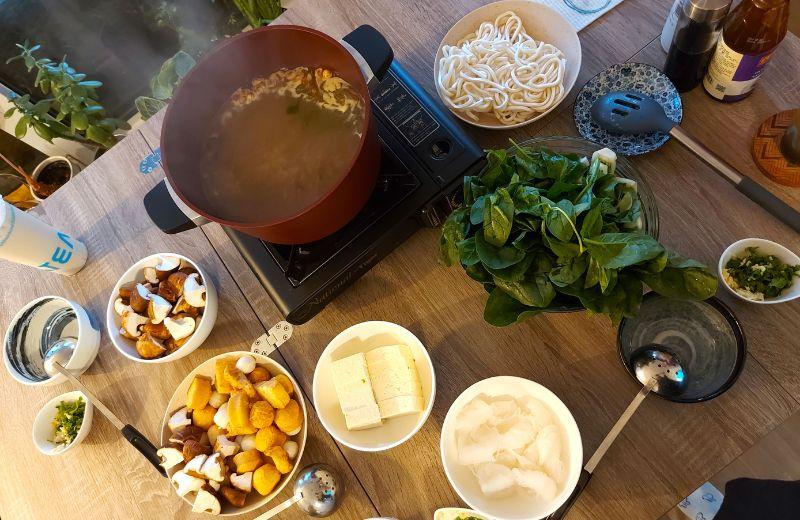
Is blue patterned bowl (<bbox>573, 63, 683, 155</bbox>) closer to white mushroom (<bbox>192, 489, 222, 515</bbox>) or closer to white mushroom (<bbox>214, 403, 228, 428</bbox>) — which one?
white mushroom (<bbox>214, 403, 228, 428</bbox>)

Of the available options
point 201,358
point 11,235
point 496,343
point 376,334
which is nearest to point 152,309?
point 201,358

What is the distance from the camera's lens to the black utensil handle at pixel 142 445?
3.93ft

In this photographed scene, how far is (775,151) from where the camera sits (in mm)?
1168

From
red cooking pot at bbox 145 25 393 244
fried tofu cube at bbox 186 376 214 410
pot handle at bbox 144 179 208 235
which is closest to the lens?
red cooking pot at bbox 145 25 393 244

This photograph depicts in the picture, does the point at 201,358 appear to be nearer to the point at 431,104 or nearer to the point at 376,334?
the point at 376,334

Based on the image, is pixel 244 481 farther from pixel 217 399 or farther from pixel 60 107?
pixel 60 107

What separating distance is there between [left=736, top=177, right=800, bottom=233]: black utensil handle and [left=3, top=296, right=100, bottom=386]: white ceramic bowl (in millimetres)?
1458

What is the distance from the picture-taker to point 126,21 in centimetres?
251

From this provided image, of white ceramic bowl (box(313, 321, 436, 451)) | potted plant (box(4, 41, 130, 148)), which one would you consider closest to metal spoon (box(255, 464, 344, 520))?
white ceramic bowl (box(313, 321, 436, 451))

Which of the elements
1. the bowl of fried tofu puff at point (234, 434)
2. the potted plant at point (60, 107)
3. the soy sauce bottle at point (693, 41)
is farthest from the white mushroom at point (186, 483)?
the potted plant at point (60, 107)

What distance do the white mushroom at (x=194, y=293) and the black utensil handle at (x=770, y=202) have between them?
45.3 inches

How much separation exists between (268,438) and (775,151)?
1.19 meters

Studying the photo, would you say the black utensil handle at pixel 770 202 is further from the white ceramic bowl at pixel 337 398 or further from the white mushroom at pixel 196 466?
the white mushroom at pixel 196 466

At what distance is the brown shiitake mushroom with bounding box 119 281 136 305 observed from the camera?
1.29m
